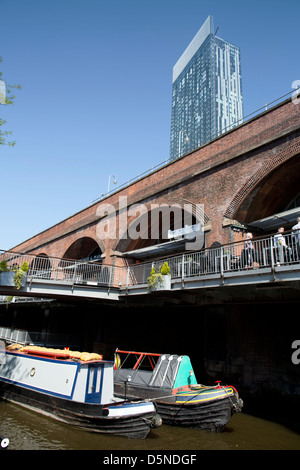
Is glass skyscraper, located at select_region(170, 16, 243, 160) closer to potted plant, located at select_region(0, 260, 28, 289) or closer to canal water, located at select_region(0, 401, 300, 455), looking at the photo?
potted plant, located at select_region(0, 260, 28, 289)

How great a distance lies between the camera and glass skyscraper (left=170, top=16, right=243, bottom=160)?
336 ft

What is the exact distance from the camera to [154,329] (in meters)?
17.0

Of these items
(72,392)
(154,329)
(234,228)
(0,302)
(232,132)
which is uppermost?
(232,132)

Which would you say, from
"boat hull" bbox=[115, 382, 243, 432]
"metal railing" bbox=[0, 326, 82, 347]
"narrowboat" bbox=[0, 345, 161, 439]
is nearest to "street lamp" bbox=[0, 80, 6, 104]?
"narrowboat" bbox=[0, 345, 161, 439]

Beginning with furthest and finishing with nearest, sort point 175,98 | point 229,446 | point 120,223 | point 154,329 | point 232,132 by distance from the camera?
point 175,98 < point 120,223 < point 154,329 < point 232,132 < point 229,446

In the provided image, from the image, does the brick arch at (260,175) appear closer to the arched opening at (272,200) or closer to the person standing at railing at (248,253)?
the arched opening at (272,200)

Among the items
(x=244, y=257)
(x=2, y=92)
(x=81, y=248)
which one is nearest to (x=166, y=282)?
(x=244, y=257)

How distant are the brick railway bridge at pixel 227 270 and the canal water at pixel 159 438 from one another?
277 centimetres

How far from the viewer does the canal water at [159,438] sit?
309 inches

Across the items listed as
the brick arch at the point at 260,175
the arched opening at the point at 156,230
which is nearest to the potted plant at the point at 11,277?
the arched opening at the point at 156,230

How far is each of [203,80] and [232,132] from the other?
108509 millimetres

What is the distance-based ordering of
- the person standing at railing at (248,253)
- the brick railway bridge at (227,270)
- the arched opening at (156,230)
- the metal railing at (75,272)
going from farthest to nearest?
the arched opening at (156,230) → the metal railing at (75,272) → the brick railway bridge at (227,270) → the person standing at railing at (248,253)
